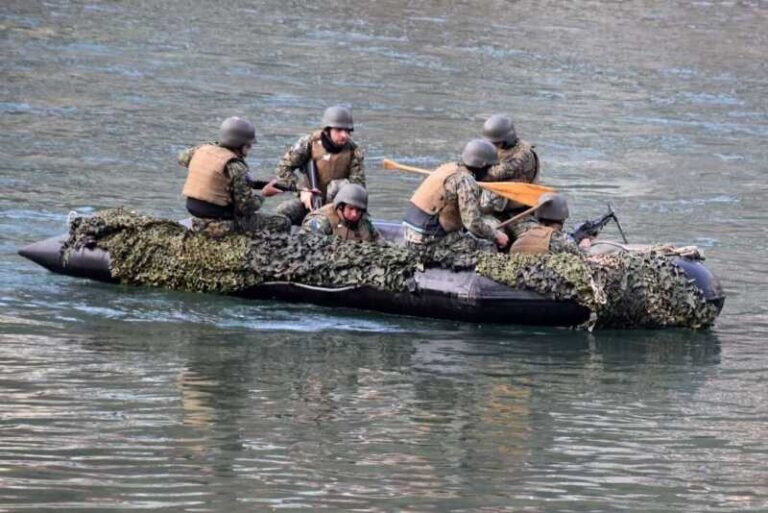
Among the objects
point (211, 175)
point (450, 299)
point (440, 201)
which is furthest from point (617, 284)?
point (211, 175)

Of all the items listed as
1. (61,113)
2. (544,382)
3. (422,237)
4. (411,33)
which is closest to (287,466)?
(544,382)

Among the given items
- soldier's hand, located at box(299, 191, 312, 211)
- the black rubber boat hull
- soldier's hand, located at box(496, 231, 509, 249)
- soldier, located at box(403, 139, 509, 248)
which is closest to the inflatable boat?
the black rubber boat hull

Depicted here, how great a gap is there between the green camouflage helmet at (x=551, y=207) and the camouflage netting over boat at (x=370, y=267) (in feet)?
1.99

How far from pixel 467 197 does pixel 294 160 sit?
2.87 metres

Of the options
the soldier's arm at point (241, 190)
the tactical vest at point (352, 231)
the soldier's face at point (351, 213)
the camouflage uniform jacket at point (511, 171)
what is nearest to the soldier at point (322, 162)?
the tactical vest at point (352, 231)

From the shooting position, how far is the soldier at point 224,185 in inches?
637

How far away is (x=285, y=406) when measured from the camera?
12922 millimetres

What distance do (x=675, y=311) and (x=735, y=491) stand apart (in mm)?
4663

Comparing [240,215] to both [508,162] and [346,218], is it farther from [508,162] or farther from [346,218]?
A: [508,162]

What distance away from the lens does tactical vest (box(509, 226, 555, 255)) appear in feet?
52.7

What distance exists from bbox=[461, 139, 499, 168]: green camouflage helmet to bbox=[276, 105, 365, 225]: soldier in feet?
7.47

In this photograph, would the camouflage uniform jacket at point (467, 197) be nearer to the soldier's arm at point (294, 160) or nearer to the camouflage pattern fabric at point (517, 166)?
the camouflage pattern fabric at point (517, 166)

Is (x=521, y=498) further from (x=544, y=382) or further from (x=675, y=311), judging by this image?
(x=675, y=311)

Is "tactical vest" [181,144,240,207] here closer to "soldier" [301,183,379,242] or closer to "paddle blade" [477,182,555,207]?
"soldier" [301,183,379,242]
